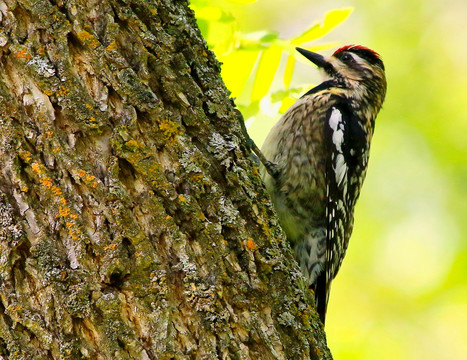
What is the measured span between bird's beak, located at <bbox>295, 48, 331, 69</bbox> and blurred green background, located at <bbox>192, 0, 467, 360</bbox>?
1581mm

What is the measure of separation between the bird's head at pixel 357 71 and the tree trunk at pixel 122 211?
9.25ft

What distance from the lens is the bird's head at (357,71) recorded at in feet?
15.8

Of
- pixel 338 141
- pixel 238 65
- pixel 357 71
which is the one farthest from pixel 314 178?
pixel 357 71

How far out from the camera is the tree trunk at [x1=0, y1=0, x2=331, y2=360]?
1.83 m

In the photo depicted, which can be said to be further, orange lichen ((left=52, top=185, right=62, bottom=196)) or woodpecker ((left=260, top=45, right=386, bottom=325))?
woodpecker ((left=260, top=45, right=386, bottom=325))

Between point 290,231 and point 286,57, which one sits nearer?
point 286,57

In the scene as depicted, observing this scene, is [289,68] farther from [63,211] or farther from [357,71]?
[63,211]

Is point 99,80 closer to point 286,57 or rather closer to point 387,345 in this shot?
point 286,57

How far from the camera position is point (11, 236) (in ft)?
6.01

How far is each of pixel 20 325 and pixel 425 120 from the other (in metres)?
6.35

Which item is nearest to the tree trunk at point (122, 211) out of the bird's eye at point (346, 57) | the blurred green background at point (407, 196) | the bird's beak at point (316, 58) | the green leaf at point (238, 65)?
the green leaf at point (238, 65)

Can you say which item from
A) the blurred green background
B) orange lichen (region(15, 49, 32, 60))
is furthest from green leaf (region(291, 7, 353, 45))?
the blurred green background

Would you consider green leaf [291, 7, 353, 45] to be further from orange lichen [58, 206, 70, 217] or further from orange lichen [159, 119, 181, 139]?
orange lichen [58, 206, 70, 217]

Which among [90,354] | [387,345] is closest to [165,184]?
[90,354]
